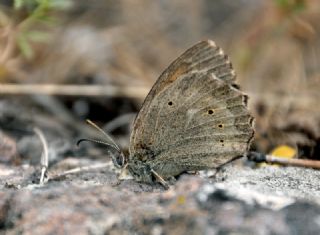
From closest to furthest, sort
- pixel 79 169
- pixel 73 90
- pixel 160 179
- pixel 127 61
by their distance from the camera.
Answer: pixel 160 179
pixel 79 169
pixel 73 90
pixel 127 61

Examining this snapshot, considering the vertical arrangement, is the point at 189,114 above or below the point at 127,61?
below

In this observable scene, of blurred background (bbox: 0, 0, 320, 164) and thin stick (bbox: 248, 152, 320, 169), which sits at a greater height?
blurred background (bbox: 0, 0, 320, 164)

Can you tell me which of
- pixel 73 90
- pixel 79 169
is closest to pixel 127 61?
pixel 73 90

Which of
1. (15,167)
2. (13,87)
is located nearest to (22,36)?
(13,87)

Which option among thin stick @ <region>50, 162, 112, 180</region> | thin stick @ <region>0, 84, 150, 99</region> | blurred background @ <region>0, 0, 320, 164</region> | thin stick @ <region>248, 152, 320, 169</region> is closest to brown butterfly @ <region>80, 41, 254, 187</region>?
thin stick @ <region>50, 162, 112, 180</region>

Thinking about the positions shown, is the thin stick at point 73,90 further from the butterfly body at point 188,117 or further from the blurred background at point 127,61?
the butterfly body at point 188,117

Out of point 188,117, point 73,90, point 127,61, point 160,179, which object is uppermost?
point 127,61

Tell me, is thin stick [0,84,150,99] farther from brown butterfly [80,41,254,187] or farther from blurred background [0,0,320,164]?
brown butterfly [80,41,254,187]

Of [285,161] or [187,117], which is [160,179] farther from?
[285,161]
